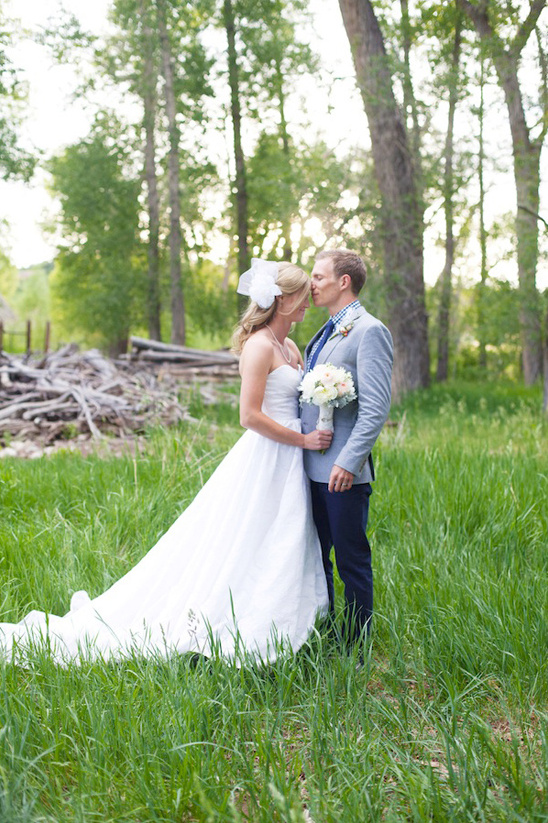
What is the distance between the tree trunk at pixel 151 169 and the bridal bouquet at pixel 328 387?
20.0 m

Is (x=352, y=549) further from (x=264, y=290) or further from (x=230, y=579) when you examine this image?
(x=264, y=290)

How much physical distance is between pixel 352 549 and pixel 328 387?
2.61 feet

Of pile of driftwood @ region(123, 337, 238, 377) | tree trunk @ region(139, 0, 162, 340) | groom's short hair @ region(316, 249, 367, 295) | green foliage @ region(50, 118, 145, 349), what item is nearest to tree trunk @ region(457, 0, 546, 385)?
groom's short hair @ region(316, 249, 367, 295)

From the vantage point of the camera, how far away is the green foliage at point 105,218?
26.4 meters

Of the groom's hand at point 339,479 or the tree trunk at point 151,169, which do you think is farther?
the tree trunk at point 151,169

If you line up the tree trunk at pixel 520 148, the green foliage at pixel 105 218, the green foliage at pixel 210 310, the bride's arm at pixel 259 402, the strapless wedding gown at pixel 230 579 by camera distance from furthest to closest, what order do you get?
the green foliage at pixel 210 310 < the green foliage at pixel 105 218 < the tree trunk at pixel 520 148 < the bride's arm at pixel 259 402 < the strapless wedding gown at pixel 230 579

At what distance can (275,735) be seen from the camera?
2619 mm

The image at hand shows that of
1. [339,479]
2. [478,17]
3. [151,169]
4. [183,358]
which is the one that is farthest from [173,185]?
[339,479]

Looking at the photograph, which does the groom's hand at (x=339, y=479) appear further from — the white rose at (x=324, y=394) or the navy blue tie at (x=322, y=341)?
the navy blue tie at (x=322, y=341)

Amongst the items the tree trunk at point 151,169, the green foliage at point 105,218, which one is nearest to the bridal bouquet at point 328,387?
the tree trunk at point 151,169

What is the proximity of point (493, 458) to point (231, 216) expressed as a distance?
71.9 ft

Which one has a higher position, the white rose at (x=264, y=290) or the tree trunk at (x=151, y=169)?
the tree trunk at (x=151, y=169)

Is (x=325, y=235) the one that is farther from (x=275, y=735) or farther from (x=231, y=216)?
(x=231, y=216)

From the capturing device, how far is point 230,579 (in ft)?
10.9
